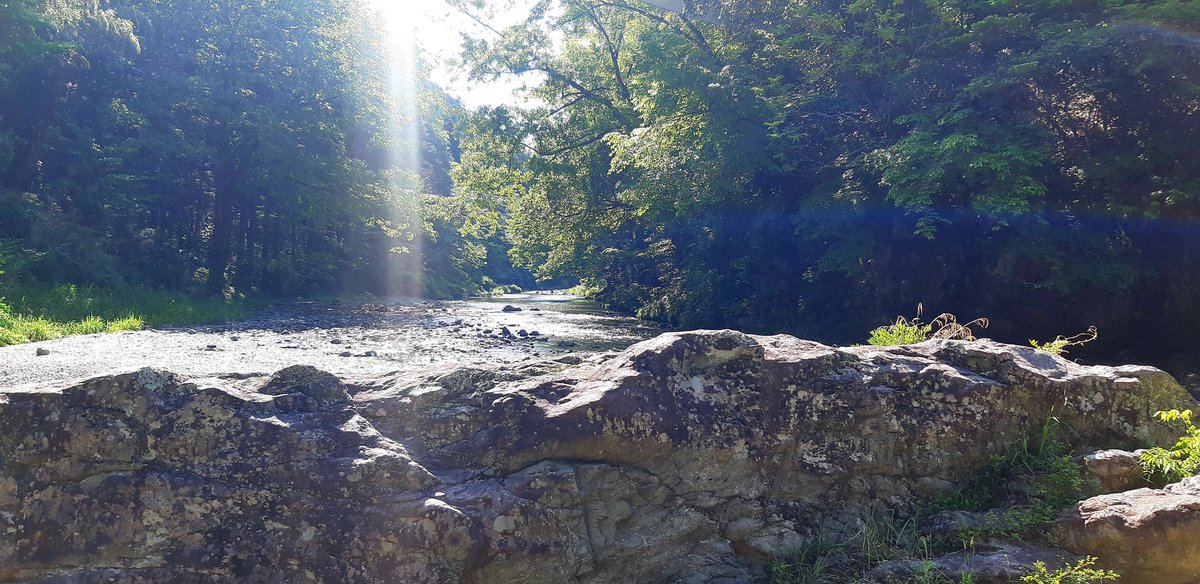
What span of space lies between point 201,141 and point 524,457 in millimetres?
31157

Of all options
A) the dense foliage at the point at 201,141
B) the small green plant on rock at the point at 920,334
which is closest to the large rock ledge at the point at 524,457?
the small green plant on rock at the point at 920,334

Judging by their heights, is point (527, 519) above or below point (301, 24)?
below

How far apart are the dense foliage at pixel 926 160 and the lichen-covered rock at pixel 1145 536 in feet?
38.1

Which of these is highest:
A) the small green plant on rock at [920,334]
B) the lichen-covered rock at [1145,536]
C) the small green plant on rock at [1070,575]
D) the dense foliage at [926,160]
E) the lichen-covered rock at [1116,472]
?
the dense foliage at [926,160]

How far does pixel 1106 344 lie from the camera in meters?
15.0

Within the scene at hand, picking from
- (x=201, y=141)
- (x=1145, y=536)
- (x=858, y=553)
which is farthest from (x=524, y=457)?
(x=201, y=141)

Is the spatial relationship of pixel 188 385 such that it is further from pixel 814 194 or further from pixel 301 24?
pixel 301 24

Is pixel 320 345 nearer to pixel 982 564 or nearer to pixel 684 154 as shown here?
pixel 684 154

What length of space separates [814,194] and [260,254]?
2931 centimetres

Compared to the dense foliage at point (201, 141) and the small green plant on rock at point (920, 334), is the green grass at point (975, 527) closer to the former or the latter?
the small green plant on rock at point (920, 334)

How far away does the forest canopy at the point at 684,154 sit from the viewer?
1454 centimetres

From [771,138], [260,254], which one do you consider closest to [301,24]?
[260,254]

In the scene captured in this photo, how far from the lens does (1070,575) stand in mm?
3416

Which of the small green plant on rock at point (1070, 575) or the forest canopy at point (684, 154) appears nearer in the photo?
the small green plant on rock at point (1070, 575)
